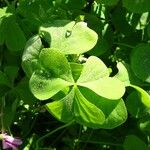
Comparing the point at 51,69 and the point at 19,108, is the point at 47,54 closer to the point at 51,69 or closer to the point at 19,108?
the point at 51,69

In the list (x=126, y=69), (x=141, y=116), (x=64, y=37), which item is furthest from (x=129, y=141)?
(x=64, y=37)

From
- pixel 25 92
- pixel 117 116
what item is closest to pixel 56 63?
pixel 117 116

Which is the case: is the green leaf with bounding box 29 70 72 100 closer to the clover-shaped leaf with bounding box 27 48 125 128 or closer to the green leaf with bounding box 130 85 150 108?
the clover-shaped leaf with bounding box 27 48 125 128

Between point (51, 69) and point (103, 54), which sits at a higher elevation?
point (51, 69)

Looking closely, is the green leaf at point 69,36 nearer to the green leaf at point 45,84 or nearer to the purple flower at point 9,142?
the green leaf at point 45,84

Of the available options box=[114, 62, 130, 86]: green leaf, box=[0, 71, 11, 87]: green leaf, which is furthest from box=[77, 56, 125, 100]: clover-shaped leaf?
box=[0, 71, 11, 87]: green leaf

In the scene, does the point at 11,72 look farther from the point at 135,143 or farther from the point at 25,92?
the point at 135,143
